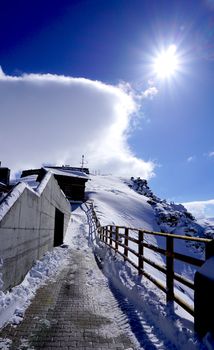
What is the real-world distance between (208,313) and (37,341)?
7.84 ft

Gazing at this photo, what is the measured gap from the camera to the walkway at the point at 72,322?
3.80 m

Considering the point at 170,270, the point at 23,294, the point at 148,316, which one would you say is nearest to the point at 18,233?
the point at 23,294

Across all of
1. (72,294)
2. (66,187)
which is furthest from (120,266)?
(66,187)

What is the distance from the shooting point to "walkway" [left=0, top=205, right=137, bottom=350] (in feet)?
12.5

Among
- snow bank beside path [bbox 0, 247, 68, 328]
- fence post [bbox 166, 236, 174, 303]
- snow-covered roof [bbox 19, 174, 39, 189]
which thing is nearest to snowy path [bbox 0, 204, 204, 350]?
snow bank beside path [bbox 0, 247, 68, 328]

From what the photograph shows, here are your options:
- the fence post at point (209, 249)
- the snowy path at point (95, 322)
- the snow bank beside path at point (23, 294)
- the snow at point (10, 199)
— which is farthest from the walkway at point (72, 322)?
the snow at point (10, 199)

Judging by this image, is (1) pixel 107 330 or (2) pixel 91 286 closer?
(1) pixel 107 330

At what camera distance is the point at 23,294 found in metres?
5.77

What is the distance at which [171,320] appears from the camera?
4.04m

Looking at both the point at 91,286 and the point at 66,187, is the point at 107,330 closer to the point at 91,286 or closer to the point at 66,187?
the point at 91,286

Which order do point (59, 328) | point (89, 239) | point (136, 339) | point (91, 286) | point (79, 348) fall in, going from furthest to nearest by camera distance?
point (89, 239), point (91, 286), point (59, 328), point (136, 339), point (79, 348)

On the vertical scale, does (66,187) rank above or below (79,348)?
above

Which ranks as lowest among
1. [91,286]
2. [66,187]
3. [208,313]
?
[91,286]

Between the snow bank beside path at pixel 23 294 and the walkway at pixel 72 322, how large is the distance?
0.16 metres
